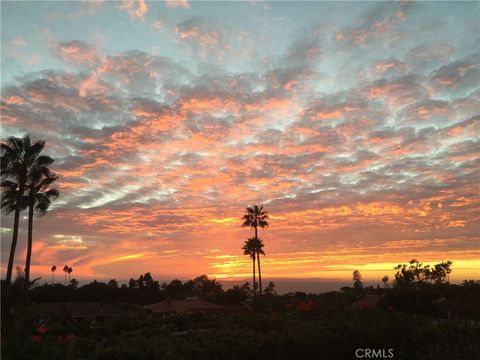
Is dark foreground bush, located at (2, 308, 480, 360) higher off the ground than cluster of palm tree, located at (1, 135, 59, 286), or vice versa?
cluster of palm tree, located at (1, 135, 59, 286)

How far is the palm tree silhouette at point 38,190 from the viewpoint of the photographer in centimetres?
2925

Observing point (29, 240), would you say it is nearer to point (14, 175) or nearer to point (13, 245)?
point (13, 245)

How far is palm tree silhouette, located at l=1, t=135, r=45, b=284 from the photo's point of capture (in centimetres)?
2814

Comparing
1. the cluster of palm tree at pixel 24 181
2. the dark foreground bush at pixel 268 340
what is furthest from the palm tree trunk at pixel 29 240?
A: the dark foreground bush at pixel 268 340

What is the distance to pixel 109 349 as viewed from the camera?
8.91 metres

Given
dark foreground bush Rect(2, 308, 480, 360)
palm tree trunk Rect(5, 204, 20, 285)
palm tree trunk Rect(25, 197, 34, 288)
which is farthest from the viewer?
palm tree trunk Rect(25, 197, 34, 288)

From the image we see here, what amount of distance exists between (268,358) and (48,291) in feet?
190

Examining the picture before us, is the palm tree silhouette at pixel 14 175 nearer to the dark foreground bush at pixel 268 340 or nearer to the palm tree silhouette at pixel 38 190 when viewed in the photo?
the palm tree silhouette at pixel 38 190

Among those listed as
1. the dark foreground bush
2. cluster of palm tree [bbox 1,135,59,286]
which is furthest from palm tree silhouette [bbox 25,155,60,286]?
the dark foreground bush

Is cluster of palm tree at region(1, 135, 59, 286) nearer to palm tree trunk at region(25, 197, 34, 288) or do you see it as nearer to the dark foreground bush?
palm tree trunk at region(25, 197, 34, 288)

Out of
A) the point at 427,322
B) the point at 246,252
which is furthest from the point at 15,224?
the point at 246,252

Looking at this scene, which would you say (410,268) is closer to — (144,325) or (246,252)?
(246,252)

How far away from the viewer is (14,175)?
28.5 metres

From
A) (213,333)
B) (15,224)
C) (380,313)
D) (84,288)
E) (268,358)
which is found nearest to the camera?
(268,358)
